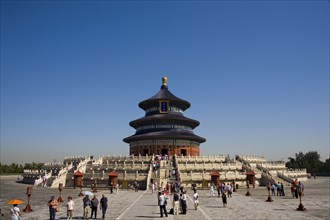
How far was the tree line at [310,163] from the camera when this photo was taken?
330 feet

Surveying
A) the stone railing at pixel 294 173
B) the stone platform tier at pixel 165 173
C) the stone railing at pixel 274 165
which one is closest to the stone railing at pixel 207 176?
the stone platform tier at pixel 165 173

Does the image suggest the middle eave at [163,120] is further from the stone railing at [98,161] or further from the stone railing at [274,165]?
the stone railing at [274,165]

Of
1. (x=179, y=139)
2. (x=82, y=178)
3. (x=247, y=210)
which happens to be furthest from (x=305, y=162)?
(x=247, y=210)

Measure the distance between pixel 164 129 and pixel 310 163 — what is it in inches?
2746

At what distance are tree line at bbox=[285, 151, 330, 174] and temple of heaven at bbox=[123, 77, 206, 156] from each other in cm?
5245

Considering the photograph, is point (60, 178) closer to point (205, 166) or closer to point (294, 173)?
point (205, 166)

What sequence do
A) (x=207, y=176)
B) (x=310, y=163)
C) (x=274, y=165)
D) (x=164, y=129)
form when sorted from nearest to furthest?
(x=207, y=176), (x=274, y=165), (x=164, y=129), (x=310, y=163)

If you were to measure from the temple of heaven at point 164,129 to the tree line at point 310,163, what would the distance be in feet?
172

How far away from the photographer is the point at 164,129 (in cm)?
6650

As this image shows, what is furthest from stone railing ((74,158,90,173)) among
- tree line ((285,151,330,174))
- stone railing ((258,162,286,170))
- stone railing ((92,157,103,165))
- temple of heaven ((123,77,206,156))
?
tree line ((285,151,330,174))

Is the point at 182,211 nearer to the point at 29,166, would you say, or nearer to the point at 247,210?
the point at 247,210

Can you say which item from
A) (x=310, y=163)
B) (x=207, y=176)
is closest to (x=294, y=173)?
(x=207, y=176)

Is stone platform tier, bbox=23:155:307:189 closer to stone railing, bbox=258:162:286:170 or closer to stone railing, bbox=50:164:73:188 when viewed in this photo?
stone railing, bbox=50:164:73:188

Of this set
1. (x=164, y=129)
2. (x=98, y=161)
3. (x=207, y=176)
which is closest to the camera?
(x=207, y=176)
